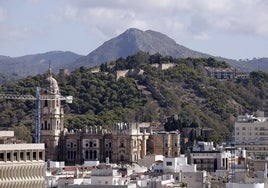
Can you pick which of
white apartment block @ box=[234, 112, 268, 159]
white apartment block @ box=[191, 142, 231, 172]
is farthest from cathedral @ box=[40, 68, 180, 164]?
white apartment block @ box=[191, 142, 231, 172]

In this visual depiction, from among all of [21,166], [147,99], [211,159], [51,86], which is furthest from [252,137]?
[21,166]

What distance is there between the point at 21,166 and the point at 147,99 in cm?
10579

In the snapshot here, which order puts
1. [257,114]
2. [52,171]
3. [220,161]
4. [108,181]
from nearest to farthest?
[108,181], [52,171], [220,161], [257,114]

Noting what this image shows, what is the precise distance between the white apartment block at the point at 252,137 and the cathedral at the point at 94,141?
279 inches

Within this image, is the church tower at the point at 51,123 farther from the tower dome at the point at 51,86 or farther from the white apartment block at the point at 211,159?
the white apartment block at the point at 211,159

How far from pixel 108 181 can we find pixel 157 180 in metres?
4.59

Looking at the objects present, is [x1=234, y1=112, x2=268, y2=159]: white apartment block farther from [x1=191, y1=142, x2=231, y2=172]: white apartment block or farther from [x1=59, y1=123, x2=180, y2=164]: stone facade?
[x1=191, y1=142, x2=231, y2=172]: white apartment block

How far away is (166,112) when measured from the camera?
177 m

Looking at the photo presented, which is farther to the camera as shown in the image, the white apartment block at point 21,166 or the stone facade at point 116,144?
the stone facade at point 116,144

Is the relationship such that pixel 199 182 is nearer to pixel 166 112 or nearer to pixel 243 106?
pixel 166 112

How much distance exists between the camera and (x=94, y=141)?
144 metres

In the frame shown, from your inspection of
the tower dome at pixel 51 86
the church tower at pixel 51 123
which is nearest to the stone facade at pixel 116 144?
the church tower at pixel 51 123

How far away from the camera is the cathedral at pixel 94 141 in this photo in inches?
5605

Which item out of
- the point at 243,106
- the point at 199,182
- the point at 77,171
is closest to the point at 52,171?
the point at 77,171
